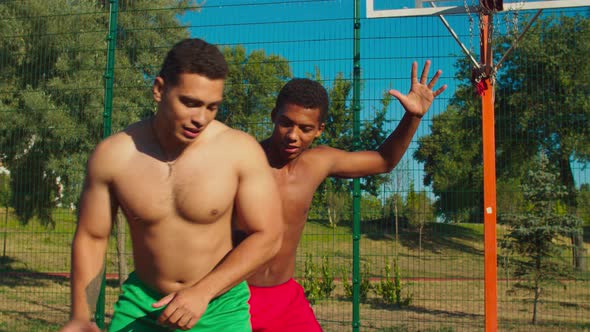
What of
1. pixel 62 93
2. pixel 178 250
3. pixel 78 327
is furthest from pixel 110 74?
pixel 78 327

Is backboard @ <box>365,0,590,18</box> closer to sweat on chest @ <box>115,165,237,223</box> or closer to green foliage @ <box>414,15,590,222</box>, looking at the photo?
green foliage @ <box>414,15,590,222</box>

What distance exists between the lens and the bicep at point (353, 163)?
3.60 m

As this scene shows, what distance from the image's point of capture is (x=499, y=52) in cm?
684

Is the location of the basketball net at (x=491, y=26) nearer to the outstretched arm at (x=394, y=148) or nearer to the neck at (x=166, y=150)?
the outstretched arm at (x=394, y=148)

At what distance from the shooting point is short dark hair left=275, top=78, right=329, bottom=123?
3.30 m

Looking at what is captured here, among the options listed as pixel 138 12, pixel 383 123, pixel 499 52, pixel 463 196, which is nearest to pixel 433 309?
pixel 463 196

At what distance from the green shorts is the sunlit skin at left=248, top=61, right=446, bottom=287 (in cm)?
85

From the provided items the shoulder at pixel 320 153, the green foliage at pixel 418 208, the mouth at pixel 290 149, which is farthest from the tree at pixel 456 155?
the mouth at pixel 290 149

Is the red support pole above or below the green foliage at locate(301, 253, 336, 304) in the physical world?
above

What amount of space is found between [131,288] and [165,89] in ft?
2.52

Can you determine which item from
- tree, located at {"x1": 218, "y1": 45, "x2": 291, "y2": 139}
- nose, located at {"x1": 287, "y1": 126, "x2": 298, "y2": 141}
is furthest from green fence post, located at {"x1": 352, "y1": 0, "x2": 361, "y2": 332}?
nose, located at {"x1": 287, "y1": 126, "x2": 298, "y2": 141}

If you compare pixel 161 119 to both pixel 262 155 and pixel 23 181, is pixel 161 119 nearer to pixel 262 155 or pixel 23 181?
pixel 262 155

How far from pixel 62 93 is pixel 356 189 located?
3.68 metres

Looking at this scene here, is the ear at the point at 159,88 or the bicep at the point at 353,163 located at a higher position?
the ear at the point at 159,88
